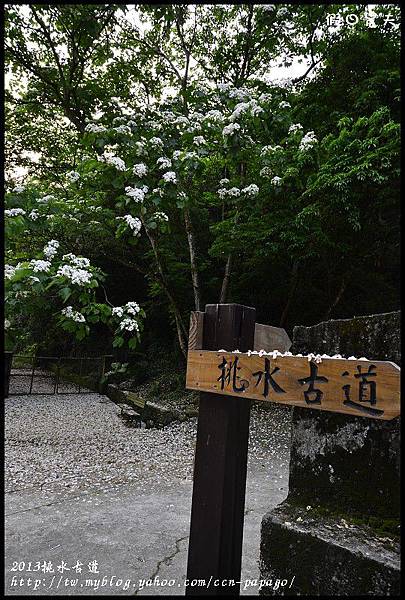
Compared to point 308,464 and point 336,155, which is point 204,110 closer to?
point 336,155

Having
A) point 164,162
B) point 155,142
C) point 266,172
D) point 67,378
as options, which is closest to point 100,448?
point 164,162

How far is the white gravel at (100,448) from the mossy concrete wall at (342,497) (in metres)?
2.90

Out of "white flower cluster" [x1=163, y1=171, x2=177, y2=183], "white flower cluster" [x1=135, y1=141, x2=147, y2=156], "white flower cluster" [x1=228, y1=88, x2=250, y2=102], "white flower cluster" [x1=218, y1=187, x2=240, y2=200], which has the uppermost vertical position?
"white flower cluster" [x1=228, y1=88, x2=250, y2=102]

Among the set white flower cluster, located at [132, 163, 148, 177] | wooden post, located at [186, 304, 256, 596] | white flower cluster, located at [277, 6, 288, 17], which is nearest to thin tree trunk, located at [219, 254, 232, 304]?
white flower cluster, located at [132, 163, 148, 177]

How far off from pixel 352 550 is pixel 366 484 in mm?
333

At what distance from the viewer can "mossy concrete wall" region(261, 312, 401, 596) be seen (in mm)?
1902

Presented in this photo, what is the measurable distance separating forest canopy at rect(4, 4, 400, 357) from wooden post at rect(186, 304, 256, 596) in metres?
1.54

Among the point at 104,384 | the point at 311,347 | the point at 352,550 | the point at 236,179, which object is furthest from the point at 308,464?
the point at 104,384

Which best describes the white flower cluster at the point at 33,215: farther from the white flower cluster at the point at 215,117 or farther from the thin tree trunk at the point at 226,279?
the thin tree trunk at the point at 226,279

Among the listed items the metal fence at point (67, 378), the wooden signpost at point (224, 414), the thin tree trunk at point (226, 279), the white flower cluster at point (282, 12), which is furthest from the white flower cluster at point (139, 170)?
the metal fence at point (67, 378)

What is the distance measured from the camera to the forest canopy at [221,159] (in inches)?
195

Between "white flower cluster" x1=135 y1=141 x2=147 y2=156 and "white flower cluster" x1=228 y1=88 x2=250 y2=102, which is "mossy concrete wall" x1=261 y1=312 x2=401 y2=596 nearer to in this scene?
"white flower cluster" x1=135 y1=141 x2=147 y2=156

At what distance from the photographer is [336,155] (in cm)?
515

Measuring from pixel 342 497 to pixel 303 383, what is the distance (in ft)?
3.28
